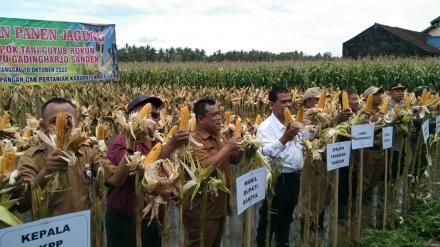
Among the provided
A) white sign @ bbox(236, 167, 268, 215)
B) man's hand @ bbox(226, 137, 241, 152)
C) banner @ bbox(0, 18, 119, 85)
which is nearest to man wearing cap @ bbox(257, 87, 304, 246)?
white sign @ bbox(236, 167, 268, 215)

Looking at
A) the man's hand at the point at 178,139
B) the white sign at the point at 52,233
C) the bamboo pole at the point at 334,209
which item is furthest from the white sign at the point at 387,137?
the white sign at the point at 52,233

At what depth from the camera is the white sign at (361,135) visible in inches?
186

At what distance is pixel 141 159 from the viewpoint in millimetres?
2666

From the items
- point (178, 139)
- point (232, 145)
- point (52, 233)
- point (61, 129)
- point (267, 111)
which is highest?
point (61, 129)

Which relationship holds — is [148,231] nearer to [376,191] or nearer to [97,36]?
[376,191]

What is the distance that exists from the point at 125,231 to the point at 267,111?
8977 millimetres

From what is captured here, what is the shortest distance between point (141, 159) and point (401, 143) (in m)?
4.29

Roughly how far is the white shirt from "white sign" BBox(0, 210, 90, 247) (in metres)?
2.29

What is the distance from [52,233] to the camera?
7.19 feet

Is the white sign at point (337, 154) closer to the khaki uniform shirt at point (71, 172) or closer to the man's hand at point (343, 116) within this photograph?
the man's hand at point (343, 116)

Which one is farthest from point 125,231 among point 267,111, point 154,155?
point 267,111

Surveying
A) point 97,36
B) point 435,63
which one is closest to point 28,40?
point 97,36

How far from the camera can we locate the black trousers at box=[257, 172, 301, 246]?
14.8 ft

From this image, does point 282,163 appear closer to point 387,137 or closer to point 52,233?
point 387,137
